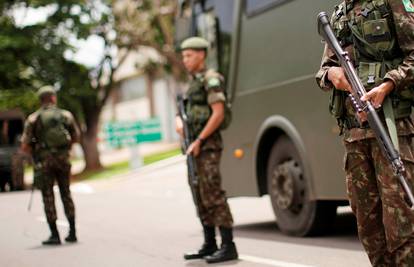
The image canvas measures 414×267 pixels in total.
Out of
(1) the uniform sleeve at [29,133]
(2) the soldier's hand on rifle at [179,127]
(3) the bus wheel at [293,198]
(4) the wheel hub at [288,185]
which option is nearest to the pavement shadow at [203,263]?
(2) the soldier's hand on rifle at [179,127]

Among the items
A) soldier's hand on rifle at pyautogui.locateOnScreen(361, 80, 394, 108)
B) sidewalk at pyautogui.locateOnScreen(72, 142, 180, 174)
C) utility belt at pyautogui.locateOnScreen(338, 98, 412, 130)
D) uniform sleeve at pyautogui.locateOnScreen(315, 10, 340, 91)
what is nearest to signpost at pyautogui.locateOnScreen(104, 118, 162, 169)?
sidewalk at pyautogui.locateOnScreen(72, 142, 180, 174)

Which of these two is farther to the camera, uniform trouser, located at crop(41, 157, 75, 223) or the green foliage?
the green foliage

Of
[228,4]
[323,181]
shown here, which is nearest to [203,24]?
[228,4]

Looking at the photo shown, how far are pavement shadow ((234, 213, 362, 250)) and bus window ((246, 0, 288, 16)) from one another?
2.38m

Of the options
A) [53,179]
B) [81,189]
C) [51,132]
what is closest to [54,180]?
[53,179]

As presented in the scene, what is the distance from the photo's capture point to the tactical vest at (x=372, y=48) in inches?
170

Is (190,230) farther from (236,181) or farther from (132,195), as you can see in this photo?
(132,195)

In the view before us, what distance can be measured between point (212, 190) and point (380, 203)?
112 inches

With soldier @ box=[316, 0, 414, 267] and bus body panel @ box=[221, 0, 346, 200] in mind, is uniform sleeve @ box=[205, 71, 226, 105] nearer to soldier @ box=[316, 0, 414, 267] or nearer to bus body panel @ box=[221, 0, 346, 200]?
bus body panel @ box=[221, 0, 346, 200]

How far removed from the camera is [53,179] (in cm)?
974

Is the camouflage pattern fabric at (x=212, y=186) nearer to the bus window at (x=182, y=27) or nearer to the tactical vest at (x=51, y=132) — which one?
the tactical vest at (x=51, y=132)

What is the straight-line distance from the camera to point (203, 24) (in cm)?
1037

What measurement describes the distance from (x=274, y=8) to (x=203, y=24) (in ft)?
5.99

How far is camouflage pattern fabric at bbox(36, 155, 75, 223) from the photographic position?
9602 millimetres
